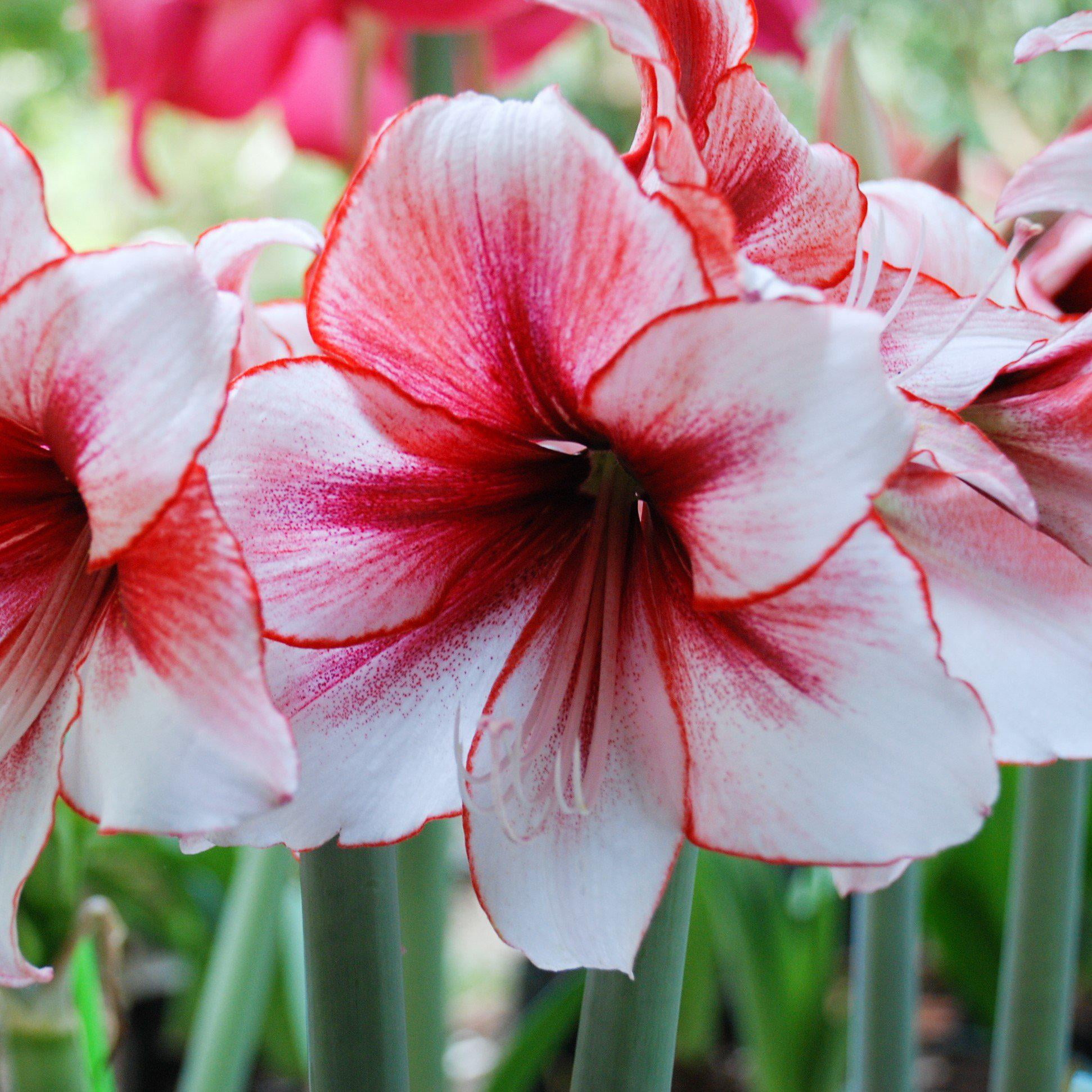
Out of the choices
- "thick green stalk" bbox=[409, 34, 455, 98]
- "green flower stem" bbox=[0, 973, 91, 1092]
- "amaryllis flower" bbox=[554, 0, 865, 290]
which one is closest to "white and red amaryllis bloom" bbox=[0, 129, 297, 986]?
"amaryllis flower" bbox=[554, 0, 865, 290]

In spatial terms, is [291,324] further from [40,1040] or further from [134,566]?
[40,1040]

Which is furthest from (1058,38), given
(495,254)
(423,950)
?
(423,950)

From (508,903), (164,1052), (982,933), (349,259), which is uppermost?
(349,259)

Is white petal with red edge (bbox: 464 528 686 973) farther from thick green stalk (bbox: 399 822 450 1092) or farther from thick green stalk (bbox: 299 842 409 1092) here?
thick green stalk (bbox: 399 822 450 1092)

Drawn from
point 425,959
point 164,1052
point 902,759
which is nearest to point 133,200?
point 164,1052

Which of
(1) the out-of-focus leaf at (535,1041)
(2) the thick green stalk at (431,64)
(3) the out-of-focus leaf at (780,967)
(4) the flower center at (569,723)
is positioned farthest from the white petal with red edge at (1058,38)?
(3) the out-of-focus leaf at (780,967)

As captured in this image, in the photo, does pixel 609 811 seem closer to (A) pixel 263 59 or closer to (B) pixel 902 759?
(B) pixel 902 759

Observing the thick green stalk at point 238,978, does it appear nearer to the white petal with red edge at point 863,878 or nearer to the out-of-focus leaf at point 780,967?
the white petal with red edge at point 863,878
